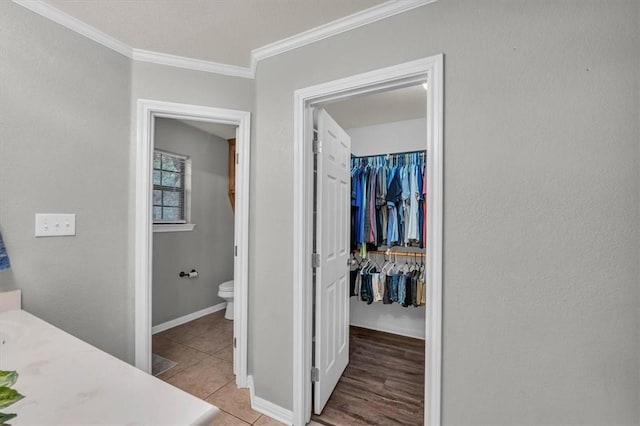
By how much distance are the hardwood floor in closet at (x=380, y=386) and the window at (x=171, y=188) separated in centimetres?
248

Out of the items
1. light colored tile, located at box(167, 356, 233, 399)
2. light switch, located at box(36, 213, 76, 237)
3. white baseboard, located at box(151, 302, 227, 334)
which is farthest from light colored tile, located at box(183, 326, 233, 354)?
light switch, located at box(36, 213, 76, 237)

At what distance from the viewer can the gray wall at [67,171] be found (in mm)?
1443

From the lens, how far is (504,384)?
123 cm

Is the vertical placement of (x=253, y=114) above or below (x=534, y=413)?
above

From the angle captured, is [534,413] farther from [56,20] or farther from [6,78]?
[56,20]

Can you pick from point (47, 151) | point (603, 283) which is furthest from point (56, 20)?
point (603, 283)

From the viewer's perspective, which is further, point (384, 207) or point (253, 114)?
point (384, 207)

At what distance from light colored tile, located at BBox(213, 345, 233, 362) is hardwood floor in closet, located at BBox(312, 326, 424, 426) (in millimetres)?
1040

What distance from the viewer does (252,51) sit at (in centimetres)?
189

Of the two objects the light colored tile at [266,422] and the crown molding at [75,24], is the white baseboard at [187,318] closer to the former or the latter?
the light colored tile at [266,422]

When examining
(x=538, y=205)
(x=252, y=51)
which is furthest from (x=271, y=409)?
(x=252, y=51)

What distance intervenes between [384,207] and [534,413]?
194cm

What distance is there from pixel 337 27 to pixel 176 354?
2.92 m

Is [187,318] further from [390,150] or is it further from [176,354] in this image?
[390,150]
